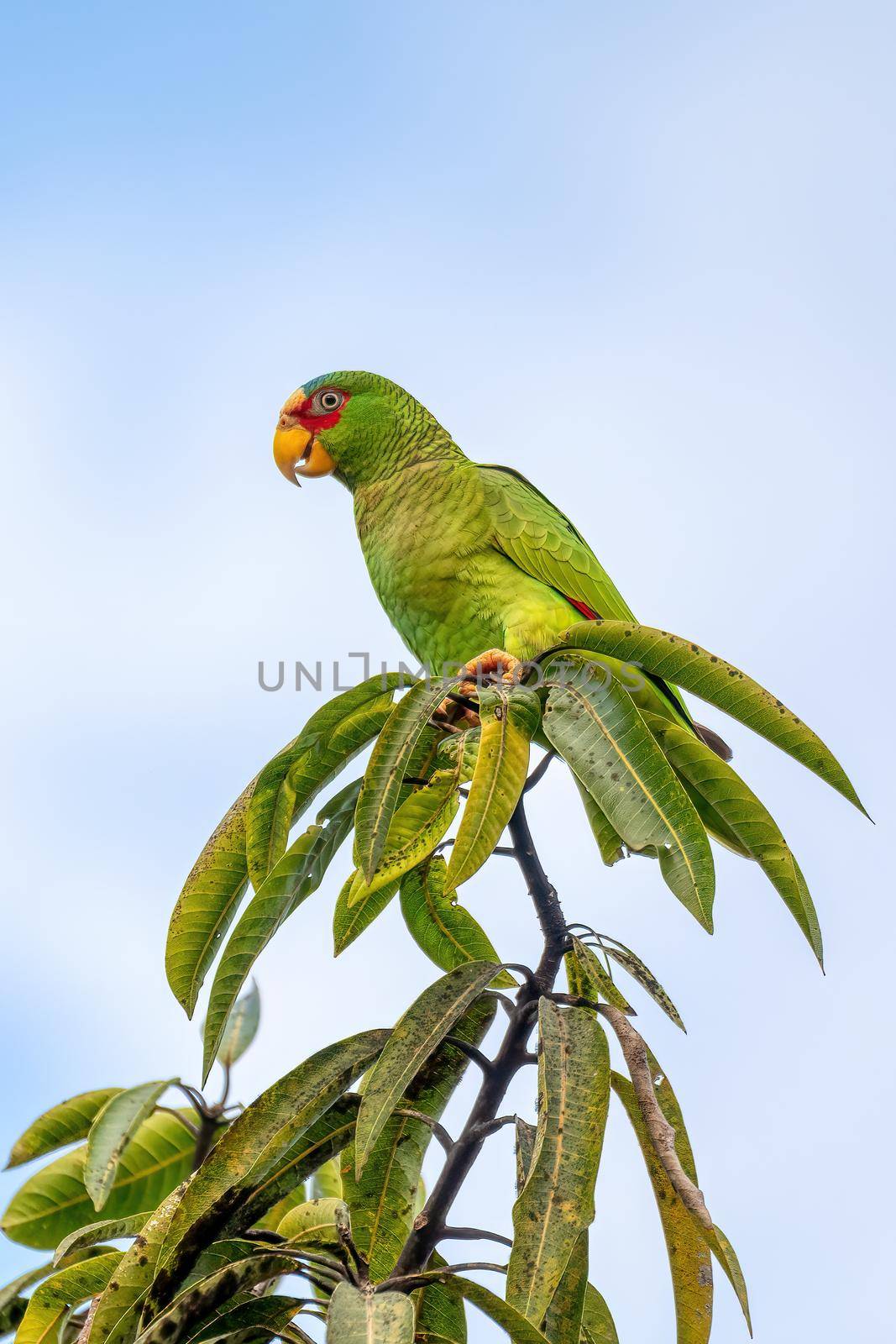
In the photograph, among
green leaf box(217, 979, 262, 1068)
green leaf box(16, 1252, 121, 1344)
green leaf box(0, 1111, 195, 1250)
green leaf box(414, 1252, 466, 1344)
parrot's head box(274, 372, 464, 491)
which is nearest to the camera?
green leaf box(414, 1252, 466, 1344)

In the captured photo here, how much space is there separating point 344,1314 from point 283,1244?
29cm

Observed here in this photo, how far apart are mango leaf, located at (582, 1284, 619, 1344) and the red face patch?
2.74 m

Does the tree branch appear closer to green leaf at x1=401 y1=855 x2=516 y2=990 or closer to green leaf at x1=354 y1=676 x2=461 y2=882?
green leaf at x1=354 y1=676 x2=461 y2=882

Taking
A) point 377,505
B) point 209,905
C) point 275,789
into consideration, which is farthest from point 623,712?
point 377,505

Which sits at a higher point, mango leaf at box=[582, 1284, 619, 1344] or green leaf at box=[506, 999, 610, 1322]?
green leaf at box=[506, 999, 610, 1322]

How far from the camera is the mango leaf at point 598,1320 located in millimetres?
1938

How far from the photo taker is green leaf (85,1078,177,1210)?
2.18m

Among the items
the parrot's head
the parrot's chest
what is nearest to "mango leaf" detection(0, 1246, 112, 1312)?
the parrot's chest

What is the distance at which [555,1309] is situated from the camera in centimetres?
165

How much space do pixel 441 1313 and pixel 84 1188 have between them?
1.14 meters

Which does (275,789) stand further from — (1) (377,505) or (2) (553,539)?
(1) (377,505)

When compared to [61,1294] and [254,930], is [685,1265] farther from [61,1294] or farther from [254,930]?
[61,1294]

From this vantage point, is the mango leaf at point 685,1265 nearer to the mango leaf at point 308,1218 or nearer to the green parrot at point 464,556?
the mango leaf at point 308,1218

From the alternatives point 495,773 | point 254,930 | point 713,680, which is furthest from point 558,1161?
point 713,680
